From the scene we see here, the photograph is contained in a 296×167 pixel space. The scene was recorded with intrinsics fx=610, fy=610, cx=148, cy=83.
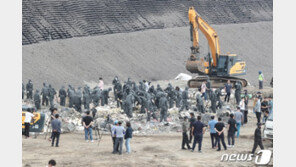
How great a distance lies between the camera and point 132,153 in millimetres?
21875

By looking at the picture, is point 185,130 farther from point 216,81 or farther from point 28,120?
point 216,81

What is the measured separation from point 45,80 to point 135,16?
21.4m

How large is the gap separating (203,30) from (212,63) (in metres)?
2.64

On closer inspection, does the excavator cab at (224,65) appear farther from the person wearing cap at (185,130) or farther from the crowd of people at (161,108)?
the person wearing cap at (185,130)

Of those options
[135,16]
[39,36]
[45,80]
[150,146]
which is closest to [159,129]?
[150,146]

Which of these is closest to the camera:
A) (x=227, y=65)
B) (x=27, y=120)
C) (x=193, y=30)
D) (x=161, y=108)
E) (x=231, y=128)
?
(x=231, y=128)

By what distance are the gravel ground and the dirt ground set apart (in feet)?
67.4

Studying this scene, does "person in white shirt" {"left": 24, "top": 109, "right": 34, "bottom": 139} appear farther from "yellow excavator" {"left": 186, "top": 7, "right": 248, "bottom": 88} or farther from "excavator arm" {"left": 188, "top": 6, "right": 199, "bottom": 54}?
"yellow excavator" {"left": 186, "top": 7, "right": 248, "bottom": 88}

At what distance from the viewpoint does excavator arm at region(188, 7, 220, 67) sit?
133 feet

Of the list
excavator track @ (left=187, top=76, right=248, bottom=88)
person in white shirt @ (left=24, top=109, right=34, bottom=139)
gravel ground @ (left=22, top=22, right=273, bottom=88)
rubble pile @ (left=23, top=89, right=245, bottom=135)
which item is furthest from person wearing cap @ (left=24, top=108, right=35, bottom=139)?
excavator track @ (left=187, top=76, right=248, bottom=88)

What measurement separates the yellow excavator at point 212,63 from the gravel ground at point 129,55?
969cm

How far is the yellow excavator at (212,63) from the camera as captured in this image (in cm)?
4084

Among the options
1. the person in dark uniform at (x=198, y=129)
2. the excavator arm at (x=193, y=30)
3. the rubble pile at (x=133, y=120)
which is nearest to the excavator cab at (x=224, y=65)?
the excavator arm at (x=193, y=30)

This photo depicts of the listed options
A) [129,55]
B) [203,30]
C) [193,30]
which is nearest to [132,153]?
[193,30]
